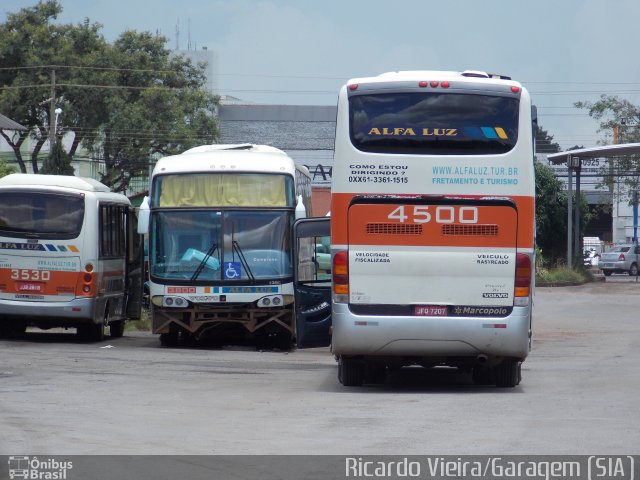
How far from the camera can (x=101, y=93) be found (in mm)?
56750

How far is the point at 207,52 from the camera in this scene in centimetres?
9562

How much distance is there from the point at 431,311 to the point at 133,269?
12.9 metres

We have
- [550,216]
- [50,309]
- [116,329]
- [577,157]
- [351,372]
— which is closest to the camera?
[351,372]

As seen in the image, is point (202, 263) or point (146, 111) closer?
point (202, 263)

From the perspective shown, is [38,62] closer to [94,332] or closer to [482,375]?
[94,332]

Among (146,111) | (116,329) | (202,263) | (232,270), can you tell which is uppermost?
(146,111)

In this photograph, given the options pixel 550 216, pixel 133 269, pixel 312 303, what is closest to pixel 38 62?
pixel 550 216

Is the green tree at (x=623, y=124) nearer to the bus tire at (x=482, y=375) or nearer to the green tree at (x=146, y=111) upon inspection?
the green tree at (x=146, y=111)

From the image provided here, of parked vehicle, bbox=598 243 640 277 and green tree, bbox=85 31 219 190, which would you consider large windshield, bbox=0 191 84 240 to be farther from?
parked vehicle, bbox=598 243 640 277
